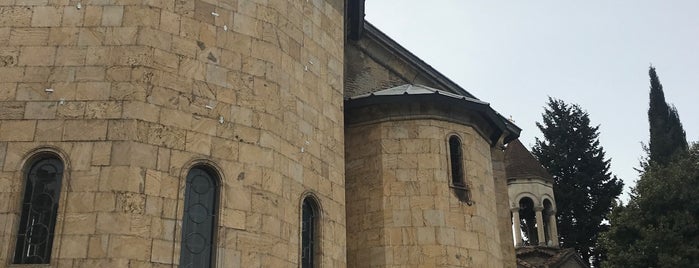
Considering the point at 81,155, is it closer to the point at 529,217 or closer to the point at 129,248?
the point at 129,248

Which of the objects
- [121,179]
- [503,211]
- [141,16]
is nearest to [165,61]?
[141,16]

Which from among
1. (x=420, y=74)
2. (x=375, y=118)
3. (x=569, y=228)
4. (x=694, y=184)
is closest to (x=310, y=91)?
(x=375, y=118)

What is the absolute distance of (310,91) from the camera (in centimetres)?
1134

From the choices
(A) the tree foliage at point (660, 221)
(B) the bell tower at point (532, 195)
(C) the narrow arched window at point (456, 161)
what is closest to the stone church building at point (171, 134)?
(C) the narrow arched window at point (456, 161)

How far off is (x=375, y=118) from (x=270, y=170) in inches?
198

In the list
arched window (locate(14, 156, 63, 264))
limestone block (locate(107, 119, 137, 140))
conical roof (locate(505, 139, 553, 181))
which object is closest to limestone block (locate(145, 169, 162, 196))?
limestone block (locate(107, 119, 137, 140))

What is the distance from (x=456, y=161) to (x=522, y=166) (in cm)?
1771

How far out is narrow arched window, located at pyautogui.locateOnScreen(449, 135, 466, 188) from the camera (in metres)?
14.1

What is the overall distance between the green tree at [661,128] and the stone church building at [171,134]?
853 inches

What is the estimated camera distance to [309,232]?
10.6 metres

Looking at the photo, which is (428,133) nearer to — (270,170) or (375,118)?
(375,118)

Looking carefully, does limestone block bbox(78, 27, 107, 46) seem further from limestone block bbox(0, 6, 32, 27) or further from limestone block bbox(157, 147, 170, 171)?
limestone block bbox(157, 147, 170, 171)

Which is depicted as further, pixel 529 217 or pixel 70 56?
pixel 529 217

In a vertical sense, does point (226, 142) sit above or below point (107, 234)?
above
